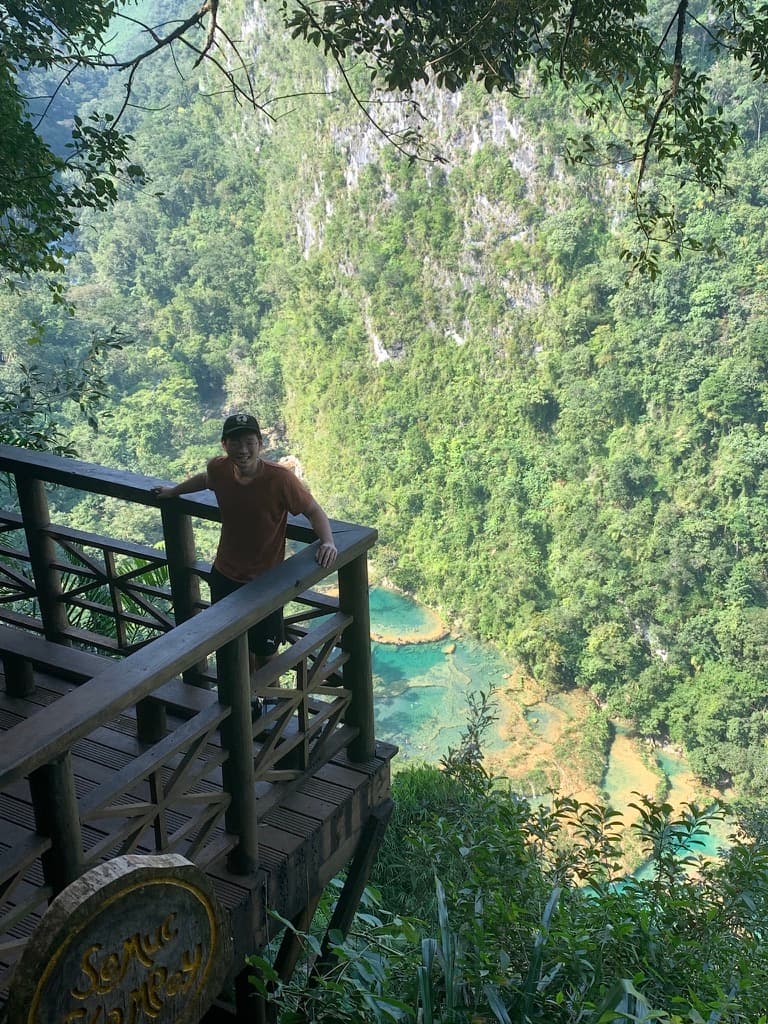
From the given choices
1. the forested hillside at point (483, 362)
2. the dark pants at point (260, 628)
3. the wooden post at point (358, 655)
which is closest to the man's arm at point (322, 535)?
the wooden post at point (358, 655)

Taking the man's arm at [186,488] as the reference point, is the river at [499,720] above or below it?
below

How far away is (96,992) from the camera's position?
3.72 feet

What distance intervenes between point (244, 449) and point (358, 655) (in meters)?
0.54

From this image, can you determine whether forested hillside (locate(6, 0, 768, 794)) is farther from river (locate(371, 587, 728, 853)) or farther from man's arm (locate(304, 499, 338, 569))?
man's arm (locate(304, 499, 338, 569))

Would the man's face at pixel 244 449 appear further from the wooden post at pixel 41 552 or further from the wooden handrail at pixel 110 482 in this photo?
the wooden post at pixel 41 552

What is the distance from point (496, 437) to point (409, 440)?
2595 mm

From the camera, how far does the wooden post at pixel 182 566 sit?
85.7 inches

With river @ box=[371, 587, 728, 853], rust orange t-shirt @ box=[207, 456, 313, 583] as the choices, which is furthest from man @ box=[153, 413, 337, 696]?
river @ box=[371, 587, 728, 853]

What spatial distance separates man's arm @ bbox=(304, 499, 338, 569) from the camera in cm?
189

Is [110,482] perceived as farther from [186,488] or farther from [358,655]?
[358,655]

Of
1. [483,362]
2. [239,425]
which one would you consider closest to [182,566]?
[239,425]

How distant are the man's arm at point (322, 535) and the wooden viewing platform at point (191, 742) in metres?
0.02

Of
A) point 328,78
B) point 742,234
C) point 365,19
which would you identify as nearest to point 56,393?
point 365,19

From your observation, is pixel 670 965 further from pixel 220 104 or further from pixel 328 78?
pixel 220 104
